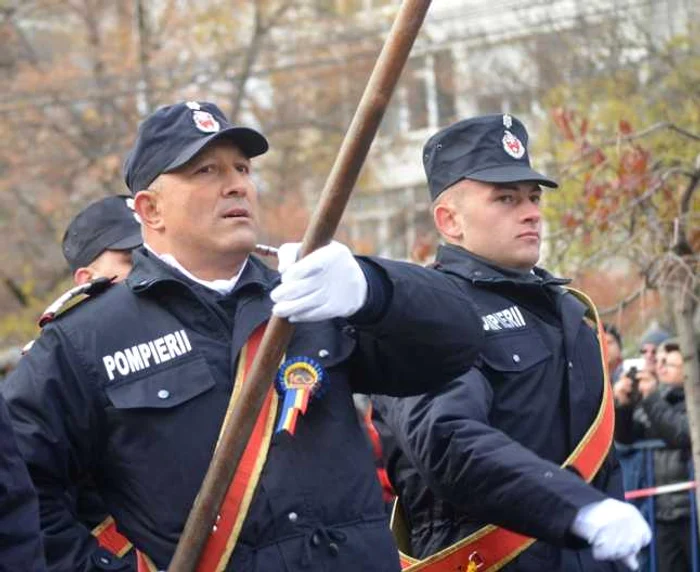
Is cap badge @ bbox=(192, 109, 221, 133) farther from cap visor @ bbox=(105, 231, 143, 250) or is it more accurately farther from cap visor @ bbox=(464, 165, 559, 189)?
cap visor @ bbox=(105, 231, 143, 250)

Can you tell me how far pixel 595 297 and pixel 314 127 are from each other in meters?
10.6

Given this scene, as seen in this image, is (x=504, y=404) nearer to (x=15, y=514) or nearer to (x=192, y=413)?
(x=192, y=413)

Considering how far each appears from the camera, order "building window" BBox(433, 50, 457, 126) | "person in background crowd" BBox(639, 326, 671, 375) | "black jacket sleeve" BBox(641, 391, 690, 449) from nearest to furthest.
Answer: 1. "black jacket sleeve" BBox(641, 391, 690, 449)
2. "person in background crowd" BBox(639, 326, 671, 375)
3. "building window" BBox(433, 50, 457, 126)

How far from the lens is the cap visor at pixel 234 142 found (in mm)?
Answer: 4512

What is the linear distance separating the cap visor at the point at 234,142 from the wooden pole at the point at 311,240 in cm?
71

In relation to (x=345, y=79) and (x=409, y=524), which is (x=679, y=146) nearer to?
(x=409, y=524)

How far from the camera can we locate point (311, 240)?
12.7 ft

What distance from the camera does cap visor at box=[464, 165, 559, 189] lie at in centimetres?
547

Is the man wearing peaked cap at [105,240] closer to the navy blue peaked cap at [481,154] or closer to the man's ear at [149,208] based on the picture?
the navy blue peaked cap at [481,154]

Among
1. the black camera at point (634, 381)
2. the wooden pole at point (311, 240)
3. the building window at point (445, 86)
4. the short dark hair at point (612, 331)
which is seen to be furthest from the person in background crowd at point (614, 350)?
the building window at point (445, 86)

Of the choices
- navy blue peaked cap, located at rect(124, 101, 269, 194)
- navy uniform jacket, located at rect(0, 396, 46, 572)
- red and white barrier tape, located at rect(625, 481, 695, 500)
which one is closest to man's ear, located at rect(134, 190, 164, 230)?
navy blue peaked cap, located at rect(124, 101, 269, 194)

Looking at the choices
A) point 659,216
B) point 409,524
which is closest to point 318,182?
point 659,216

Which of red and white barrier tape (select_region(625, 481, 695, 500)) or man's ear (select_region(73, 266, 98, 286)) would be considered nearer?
man's ear (select_region(73, 266, 98, 286))

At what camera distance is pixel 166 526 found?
4254 millimetres
